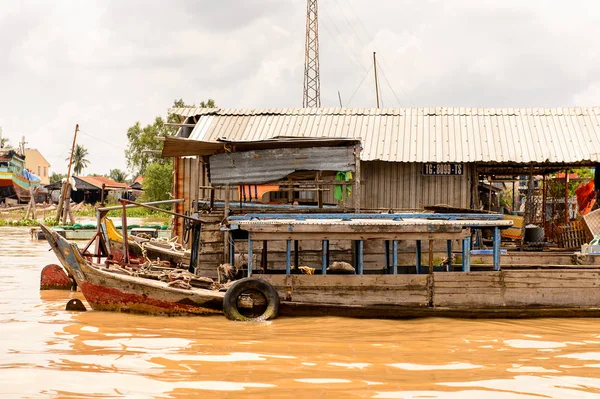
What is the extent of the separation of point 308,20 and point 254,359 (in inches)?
951

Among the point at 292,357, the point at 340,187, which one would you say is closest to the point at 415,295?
the point at 340,187

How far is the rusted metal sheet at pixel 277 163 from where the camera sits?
41.5ft

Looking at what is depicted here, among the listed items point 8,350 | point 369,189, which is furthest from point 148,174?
point 8,350

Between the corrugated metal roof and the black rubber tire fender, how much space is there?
7.48 meters

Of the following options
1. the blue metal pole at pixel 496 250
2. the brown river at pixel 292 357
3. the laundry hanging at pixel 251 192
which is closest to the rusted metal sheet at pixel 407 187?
the laundry hanging at pixel 251 192

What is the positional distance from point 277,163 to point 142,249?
4574 millimetres

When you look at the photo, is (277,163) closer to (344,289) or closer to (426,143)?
(344,289)

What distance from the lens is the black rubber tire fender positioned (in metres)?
10.6

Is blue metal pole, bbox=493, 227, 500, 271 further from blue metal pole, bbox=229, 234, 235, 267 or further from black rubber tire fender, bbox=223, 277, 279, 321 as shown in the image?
blue metal pole, bbox=229, 234, 235, 267

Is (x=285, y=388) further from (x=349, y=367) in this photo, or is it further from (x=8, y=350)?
(x=8, y=350)

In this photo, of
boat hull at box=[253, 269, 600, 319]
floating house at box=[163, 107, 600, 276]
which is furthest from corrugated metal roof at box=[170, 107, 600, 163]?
boat hull at box=[253, 269, 600, 319]

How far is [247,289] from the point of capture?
1071cm

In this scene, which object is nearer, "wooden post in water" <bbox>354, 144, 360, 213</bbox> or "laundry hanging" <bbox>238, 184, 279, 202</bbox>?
"wooden post in water" <bbox>354, 144, 360, 213</bbox>

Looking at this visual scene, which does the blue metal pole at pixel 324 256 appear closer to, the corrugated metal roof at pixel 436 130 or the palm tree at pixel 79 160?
the corrugated metal roof at pixel 436 130
